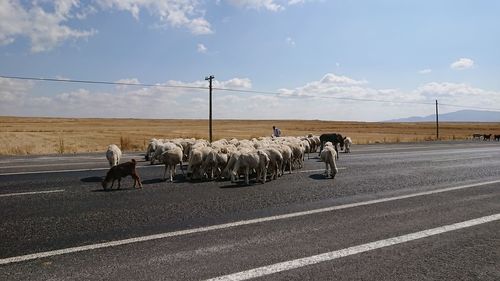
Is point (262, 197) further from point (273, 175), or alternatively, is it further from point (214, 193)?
point (273, 175)

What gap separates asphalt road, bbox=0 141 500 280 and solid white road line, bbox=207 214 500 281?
14 millimetres

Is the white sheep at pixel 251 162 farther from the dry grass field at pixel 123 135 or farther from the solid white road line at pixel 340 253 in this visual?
the dry grass field at pixel 123 135

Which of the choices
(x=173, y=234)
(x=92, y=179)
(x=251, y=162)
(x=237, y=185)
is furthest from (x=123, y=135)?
(x=173, y=234)

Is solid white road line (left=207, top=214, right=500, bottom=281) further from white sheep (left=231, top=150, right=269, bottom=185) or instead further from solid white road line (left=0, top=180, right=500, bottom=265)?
white sheep (left=231, top=150, right=269, bottom=185)

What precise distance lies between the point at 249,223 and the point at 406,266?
305 centimetres

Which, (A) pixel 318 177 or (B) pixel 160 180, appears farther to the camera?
(A) pixel 318 177

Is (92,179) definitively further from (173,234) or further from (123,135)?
(123,135)

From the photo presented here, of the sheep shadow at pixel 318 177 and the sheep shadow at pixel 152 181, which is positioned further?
the sheep shadow at pixel 318 177

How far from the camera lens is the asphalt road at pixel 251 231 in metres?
5.41

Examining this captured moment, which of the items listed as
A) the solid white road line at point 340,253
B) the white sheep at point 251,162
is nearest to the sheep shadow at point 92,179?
the white sheep at point 251,162

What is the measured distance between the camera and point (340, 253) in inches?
237

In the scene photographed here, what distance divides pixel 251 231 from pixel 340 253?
1.75 m

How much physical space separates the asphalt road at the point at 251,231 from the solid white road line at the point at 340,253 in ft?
0.05

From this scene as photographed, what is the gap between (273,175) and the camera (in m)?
14.6
